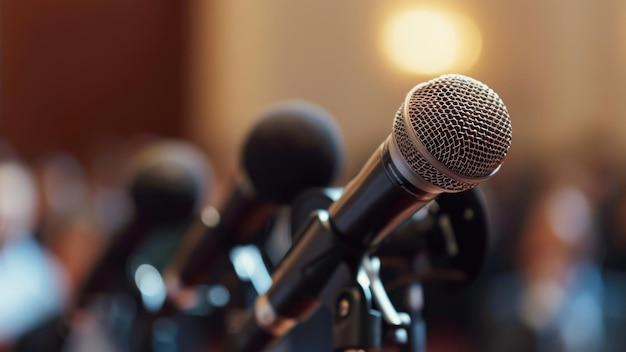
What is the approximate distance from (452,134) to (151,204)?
748 mm

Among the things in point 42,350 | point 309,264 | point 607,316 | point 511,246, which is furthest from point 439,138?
point 511,246

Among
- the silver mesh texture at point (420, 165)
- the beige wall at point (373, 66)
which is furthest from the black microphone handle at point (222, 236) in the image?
the beige wall at point (373, 66)

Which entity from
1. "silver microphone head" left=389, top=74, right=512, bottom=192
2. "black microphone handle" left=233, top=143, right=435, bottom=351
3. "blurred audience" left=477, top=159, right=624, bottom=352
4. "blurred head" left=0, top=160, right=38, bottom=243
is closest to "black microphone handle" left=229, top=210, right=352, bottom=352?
"black microphone handle" left=233, top=143, right=435, bottom=351

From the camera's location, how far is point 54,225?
391 cm

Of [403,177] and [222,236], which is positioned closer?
[403,177]

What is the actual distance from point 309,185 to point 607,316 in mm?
1869

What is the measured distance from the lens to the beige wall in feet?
15.1

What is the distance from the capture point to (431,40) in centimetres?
490

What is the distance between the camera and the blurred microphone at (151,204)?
1.32 meters

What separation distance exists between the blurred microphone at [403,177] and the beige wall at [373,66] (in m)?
3.59

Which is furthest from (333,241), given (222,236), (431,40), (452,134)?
(431,40)

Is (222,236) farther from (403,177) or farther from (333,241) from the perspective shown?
(403,177)

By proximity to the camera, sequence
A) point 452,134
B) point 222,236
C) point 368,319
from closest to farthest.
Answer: point 452,134 < point 368,319 < point 222,236

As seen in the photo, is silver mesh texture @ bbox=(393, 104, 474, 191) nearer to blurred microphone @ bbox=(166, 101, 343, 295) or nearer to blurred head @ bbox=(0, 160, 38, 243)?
blurred microphone @ bbox=(166, 101, 343, 295)
